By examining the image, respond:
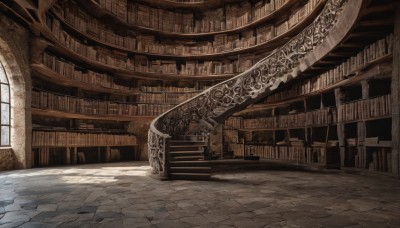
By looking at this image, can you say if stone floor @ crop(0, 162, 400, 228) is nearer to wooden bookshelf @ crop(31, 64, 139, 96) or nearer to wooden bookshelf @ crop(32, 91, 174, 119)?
wooden bookshelf @ crop(32, 91, 174, 119)

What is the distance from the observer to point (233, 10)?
10.8 m

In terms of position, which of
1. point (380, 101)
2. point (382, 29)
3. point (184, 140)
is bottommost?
point (184, 140)

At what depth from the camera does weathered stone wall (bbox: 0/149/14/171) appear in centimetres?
653

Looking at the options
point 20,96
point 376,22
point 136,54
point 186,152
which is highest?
point 136,54

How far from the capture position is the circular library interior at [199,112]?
10.9ft

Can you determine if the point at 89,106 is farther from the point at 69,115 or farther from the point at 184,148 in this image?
the point at 184,148

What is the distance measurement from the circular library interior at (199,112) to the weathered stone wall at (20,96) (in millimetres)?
33

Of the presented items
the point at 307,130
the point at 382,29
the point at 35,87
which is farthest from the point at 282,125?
the point at 35,87

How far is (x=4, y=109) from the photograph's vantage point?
693 cm

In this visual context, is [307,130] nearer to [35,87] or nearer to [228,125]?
[228,125]

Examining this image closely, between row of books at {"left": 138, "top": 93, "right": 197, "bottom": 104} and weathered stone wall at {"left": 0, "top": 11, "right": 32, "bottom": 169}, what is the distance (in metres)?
4.03

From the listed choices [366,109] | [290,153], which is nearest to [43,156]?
[290,153]

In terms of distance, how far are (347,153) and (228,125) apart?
4.45m

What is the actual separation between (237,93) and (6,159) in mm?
6094
